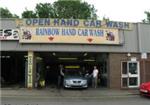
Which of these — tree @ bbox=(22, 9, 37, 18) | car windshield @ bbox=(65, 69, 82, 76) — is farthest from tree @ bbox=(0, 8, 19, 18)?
car windshield @ bbox=(65, 69, 82, 76)

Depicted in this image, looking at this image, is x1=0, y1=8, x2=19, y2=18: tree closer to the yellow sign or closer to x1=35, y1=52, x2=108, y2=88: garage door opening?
x1=35, y1=52, x2=108, y2=88: garage door opening

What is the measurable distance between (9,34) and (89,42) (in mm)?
5633

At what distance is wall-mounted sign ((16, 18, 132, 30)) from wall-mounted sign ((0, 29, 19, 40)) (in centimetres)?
61

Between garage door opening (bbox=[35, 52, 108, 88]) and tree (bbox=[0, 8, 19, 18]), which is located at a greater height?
tree (bbox=[0, 8, 19, 18])

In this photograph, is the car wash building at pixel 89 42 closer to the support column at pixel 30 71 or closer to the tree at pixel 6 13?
the support column at pixel 30 71

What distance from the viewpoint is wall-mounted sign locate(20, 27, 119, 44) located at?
2781cm

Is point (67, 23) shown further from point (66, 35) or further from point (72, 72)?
point (72, 72)

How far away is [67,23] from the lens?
92.5ft

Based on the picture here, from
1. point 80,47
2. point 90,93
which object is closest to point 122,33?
point 80,47

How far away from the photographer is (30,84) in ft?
90.8

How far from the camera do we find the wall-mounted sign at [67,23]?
27.8m

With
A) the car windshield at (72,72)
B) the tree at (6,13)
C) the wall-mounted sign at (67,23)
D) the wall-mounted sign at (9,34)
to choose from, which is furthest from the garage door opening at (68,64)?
the tree at (6,13)

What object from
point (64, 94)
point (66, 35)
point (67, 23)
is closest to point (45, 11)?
point (67, 23)

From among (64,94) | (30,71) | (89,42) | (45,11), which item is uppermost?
(45,11)
